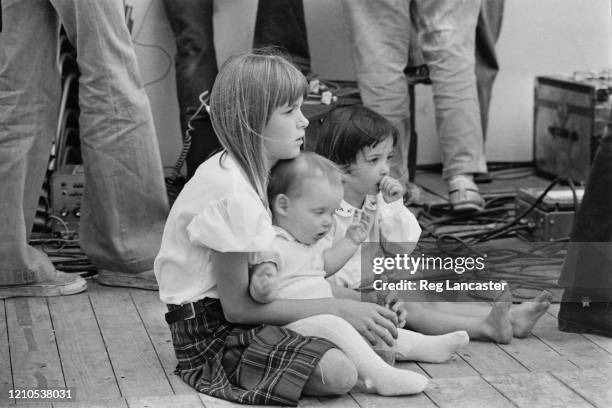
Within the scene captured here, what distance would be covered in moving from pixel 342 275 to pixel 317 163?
1.59ft

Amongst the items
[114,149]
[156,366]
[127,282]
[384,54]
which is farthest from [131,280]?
[384,54]

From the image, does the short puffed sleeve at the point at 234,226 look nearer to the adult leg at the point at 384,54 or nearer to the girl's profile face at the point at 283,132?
the girl's profile face at the point at 283,132

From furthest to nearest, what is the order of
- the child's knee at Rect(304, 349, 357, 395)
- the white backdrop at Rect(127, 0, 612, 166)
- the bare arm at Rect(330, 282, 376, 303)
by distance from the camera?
the white backdrop at Rect(127, 0, 612, 166), the bare arm at Rect(330, 282, 376, 303), the child's knee at Rect(304, 349, 357, 395)

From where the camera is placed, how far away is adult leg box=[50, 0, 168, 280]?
3400mm

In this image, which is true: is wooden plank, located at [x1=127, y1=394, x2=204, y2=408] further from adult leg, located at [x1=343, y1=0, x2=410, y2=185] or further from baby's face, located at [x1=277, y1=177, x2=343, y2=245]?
adult leg, located at [x1=343, y1=0, x2=410, y2=185]

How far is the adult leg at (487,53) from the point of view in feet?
16.4

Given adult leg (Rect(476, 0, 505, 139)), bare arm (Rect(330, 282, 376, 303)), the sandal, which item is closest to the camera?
bare arm (Rect(330, 282, 376, 303))

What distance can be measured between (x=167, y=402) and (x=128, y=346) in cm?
46

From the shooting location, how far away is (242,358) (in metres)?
2.62

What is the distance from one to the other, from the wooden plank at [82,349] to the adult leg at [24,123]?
126mm

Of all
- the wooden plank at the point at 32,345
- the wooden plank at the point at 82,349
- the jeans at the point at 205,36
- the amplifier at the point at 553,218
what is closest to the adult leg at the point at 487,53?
the jeans at the point at 205,36

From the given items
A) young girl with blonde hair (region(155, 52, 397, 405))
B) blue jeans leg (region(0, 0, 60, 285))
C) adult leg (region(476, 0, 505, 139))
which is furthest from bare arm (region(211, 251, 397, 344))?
adult leg (region(476, 0, 505, 139))

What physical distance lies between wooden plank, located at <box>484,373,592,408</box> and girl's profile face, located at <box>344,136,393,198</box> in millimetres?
684

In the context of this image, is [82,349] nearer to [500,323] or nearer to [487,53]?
[500,323]
